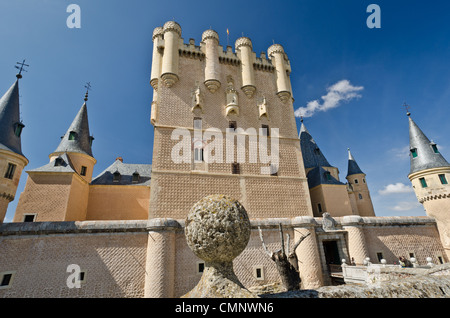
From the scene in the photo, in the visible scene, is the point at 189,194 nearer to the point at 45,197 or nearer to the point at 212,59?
the point at 45,197

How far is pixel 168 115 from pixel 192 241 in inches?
573

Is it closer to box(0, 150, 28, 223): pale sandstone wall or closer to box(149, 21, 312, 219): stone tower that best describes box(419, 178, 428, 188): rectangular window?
box(149, 21, 312, 219): stone tower

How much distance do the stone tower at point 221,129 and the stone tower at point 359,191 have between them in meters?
10.4

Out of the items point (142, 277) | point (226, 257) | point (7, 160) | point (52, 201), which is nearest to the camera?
point (226, 257)

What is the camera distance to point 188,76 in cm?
1894

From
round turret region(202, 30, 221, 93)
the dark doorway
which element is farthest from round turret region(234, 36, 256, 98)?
the dark doorway

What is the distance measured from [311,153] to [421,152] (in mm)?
10320

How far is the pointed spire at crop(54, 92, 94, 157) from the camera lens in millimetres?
18156

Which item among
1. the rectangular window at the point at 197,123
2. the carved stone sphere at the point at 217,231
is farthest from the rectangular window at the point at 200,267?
the rectangular window at the point at 197,123

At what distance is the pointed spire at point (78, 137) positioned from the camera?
1816 cm

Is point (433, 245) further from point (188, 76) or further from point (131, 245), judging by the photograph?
point (188, 76)

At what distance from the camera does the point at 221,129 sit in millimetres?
17953

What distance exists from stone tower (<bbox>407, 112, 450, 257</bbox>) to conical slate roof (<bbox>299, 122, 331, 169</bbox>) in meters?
8.66

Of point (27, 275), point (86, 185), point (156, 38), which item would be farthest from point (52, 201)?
point (156, 38)
